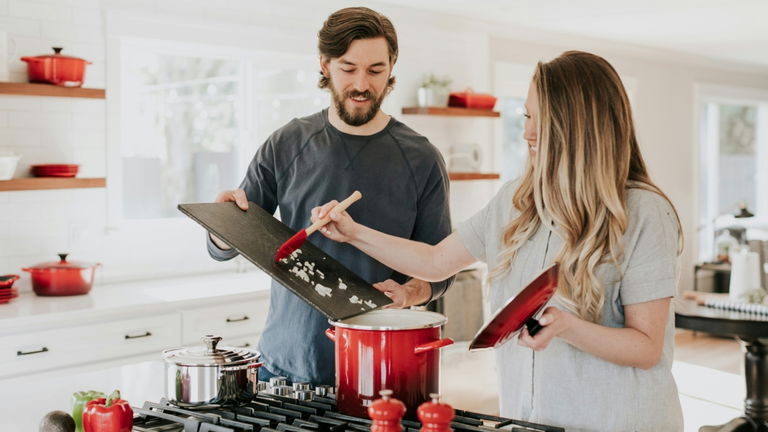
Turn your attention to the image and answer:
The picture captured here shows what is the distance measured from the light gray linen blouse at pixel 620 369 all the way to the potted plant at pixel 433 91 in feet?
13.1

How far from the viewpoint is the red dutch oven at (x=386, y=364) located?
1.52 m

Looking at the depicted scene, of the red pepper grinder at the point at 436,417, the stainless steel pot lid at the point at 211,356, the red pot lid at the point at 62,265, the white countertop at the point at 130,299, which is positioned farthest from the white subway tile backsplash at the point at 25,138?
the red pepper grinder at the point at 436,417

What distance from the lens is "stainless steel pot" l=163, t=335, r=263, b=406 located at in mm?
1563

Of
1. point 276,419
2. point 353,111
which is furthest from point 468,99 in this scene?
point 276,419

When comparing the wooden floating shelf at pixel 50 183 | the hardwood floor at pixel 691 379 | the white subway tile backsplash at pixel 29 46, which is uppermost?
the white subway tile backsplash at pixel 29 46

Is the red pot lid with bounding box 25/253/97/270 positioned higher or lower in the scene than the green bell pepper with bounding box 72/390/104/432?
higher

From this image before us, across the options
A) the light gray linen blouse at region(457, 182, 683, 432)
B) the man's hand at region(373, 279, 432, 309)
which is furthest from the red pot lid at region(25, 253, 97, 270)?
the light gray linen blouse at region(457, 182, 683, 432)

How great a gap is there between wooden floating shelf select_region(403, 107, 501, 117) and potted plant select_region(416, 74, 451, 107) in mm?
57

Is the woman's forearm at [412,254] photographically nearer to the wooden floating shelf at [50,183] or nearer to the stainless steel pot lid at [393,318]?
the stainless steel pot lid at [393,318]

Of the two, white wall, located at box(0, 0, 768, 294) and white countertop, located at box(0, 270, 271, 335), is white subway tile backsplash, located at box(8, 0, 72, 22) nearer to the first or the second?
white wall, located at box(0, 0, 768, 294)

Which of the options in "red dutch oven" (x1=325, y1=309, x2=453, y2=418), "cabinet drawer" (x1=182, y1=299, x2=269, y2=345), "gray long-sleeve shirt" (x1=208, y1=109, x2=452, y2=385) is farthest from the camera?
"cabinet drawer" (x1=182, y1=299, x2=269, y2=345)

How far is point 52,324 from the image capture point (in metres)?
3.42

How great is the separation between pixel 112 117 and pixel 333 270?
2888 millimetres

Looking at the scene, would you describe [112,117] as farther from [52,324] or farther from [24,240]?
[52,324]
